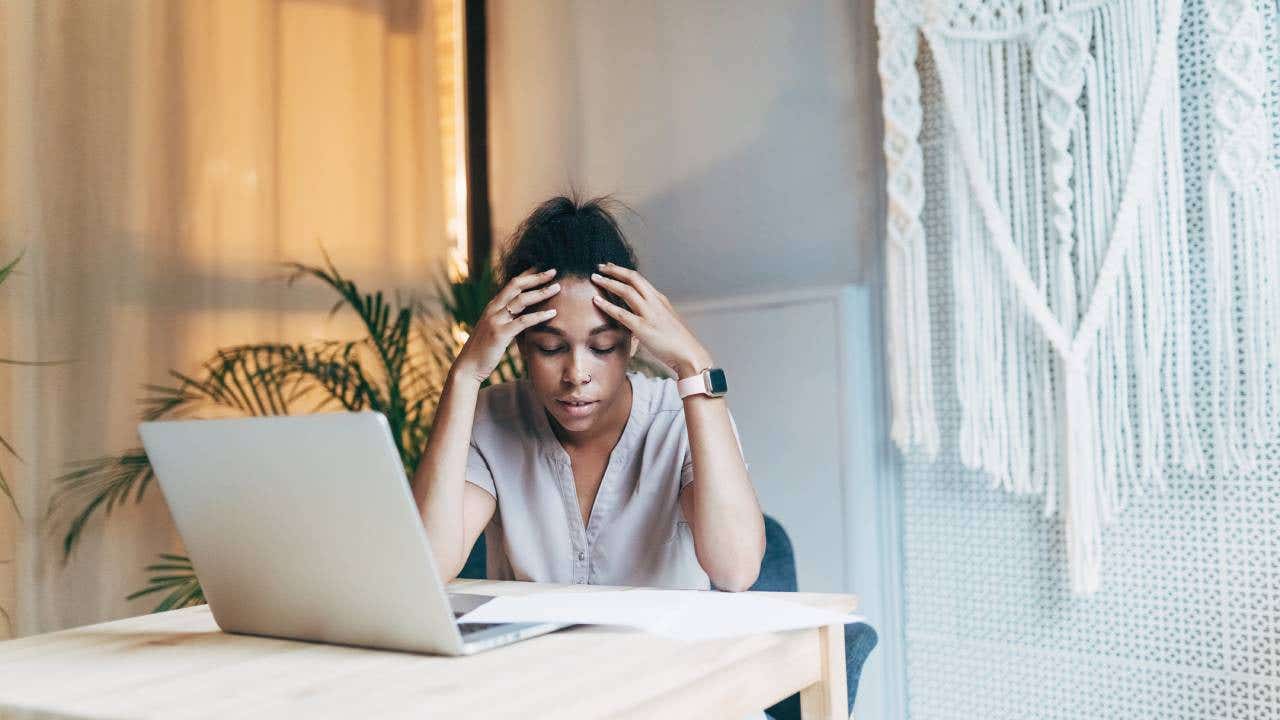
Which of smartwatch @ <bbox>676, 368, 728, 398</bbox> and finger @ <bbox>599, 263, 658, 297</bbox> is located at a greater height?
finger @ <bbox>599, 263, 658, 297</bbox>

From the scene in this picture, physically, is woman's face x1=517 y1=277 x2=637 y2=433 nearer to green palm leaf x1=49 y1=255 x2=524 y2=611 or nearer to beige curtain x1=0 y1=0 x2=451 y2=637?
green palm leaf x1=49 y1=255 x2=524 y2=611

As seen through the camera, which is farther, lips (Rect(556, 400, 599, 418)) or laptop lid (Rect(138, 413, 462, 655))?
lips (Rect(556, 400, 599, 418))

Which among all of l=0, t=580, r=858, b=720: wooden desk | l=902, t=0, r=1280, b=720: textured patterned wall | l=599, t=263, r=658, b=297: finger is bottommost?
l=902, t=0, r=1280, b=720: textured patterned wall

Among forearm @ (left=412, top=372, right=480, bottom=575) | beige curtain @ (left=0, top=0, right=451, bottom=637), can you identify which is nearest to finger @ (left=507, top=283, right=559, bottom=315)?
forearm @ (left=412, top=372, right=480, bottom=575)

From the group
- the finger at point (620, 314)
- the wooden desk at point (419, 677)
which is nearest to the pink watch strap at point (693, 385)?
the finger at point (620, 314)

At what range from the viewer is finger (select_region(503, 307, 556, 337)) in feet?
4.84

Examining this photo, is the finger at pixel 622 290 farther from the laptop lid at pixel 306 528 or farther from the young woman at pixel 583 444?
the laptop lid at pixel 306 528

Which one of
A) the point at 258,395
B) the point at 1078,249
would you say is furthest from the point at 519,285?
the point at 258,395

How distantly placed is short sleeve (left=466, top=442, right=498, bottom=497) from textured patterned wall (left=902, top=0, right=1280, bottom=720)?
0.93 metres

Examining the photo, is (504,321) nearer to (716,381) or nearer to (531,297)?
(531,297)

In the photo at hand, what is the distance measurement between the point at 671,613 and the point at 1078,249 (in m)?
1.21

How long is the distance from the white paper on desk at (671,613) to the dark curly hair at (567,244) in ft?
1.81

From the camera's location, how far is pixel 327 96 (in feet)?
9.85

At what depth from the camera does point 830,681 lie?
1.00 metres
